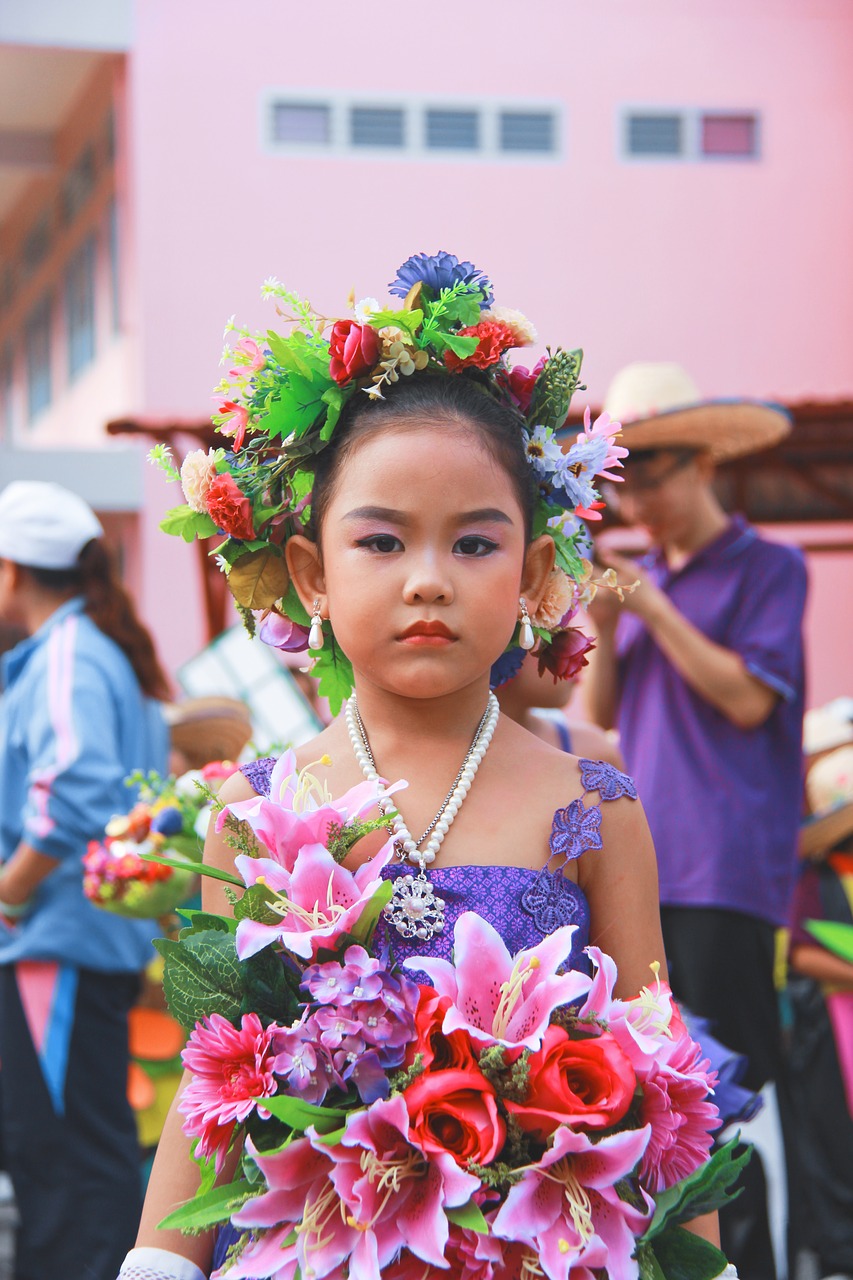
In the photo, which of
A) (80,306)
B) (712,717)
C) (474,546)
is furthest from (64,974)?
(80,306)

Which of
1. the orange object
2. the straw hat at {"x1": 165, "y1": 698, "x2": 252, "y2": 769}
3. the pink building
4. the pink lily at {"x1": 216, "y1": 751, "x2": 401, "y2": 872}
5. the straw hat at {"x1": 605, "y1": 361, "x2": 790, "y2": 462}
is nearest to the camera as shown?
the pink lily at {"x1": 216, "y1": 751, "x2": 401, "y2": 872}

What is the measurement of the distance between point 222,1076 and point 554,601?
72cm

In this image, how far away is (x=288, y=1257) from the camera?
1533 mm

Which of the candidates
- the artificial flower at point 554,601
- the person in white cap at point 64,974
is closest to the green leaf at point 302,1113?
the artificial flower at point 554,601

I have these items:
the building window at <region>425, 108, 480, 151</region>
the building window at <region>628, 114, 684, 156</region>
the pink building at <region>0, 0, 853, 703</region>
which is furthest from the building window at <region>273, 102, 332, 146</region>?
the building window at <region>628, 114, 684, 156</region>

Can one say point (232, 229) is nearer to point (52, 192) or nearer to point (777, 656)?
point (52, 192)

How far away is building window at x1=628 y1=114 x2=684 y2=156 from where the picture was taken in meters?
11.7

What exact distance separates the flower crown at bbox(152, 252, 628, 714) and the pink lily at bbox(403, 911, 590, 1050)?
0.50 metres

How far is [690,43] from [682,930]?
962cm

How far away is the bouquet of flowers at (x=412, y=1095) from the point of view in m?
1.51

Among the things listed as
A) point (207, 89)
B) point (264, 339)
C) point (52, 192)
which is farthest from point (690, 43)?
point (264, 339)

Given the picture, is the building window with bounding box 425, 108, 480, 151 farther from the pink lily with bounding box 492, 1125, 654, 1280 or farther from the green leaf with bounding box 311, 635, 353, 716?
the pink lily with bounding box 492, 1125, 654, 1280

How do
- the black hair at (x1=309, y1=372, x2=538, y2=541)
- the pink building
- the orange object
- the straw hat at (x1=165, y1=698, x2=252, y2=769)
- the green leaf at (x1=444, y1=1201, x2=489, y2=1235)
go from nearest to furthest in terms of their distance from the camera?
the green leaf at (x1=444, y1=1201, x2=489, y2=1235) < the black hair at (x1=309, y1=372, x2=538, y2=541) < the straw hat at (x1=165, y1=698, x2=252, y2=769) < the orange object < the pink building

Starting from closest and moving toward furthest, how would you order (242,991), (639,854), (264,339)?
(242,991) → (639,854) → (264,339)
